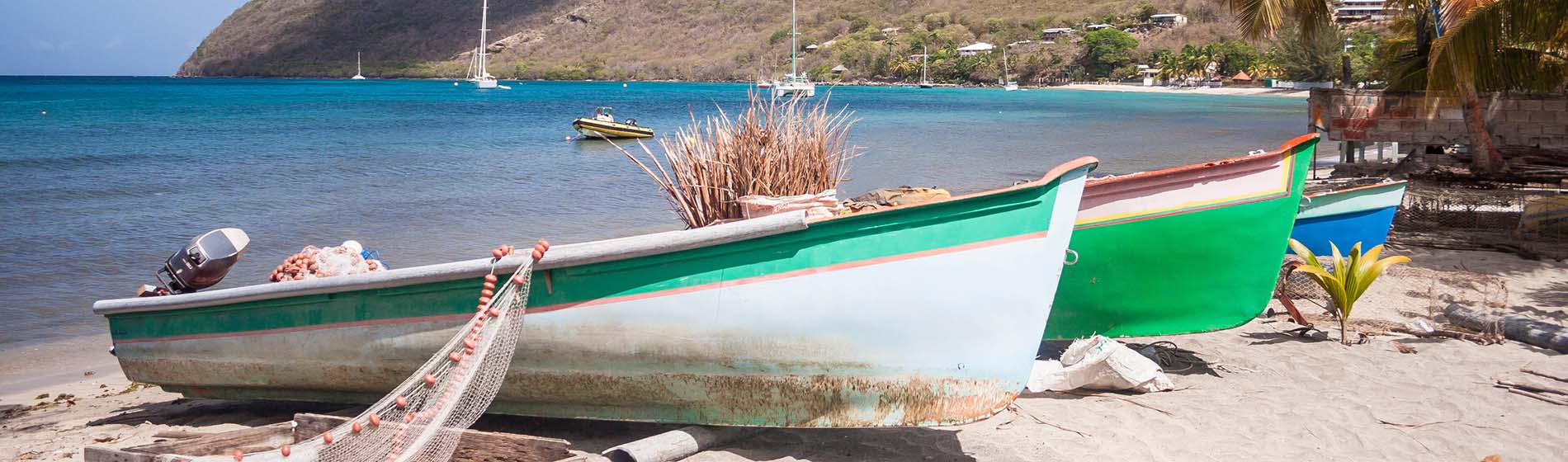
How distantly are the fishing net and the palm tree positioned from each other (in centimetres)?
970

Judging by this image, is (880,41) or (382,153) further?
(880,41)

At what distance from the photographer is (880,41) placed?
455 feet

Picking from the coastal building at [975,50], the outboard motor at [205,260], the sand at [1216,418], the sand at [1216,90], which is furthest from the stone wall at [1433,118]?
the coastal building at [975,50]

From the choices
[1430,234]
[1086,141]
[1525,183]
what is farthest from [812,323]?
[1086,141]

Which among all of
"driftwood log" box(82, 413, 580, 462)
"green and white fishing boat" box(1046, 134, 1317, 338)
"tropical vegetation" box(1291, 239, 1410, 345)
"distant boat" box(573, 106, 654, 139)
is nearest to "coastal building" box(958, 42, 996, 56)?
"distant boat" box(573, 106, 654, 139)

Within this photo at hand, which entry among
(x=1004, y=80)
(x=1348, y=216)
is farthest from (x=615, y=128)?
(x=1004, y=80)

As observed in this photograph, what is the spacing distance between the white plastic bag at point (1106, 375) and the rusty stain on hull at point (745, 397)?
1.10 meters

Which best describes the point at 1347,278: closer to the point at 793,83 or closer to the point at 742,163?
the point at 742,163

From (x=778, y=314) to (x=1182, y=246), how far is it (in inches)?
109

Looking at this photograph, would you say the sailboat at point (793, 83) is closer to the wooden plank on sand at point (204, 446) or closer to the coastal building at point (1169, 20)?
the wooden plank on sand at point (204, 446)

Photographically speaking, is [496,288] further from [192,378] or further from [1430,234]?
[1430,234]

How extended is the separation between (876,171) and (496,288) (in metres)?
19.8

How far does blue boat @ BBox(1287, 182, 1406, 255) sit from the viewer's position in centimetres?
802

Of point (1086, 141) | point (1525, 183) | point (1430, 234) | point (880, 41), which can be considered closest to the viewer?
point (1430, 234)
